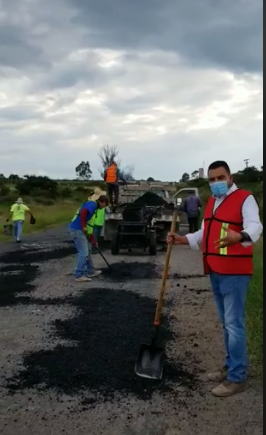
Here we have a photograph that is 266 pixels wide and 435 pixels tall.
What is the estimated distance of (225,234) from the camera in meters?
4.97

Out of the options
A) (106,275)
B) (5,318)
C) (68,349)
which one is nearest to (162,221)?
(106,275)

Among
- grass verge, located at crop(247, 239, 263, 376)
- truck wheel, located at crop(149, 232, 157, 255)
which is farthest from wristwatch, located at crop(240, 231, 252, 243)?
truck wheel, located at crop(149, 232, 157, 255)

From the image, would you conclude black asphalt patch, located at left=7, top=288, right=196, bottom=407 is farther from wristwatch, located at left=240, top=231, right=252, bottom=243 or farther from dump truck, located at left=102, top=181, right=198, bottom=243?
dump truck, located at left=102, top=181, right=198, bottom=243

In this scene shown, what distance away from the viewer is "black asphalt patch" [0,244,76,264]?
1492 cm

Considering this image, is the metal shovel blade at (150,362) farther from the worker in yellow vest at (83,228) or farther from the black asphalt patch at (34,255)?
the black asphalt patch at (34,255)

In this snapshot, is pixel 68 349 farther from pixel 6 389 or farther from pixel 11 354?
pixel 6 389

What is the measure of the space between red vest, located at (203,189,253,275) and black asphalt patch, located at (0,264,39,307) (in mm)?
4809

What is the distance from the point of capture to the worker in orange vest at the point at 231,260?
5.01 metres

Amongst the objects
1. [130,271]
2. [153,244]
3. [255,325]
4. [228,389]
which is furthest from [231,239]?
[153,244]

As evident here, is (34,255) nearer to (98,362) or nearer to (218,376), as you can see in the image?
(98,362)

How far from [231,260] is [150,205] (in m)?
13.2

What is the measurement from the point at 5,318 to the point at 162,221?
9.77 m

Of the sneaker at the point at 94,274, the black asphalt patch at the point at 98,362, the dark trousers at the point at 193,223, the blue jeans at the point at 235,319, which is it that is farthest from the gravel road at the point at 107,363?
the dark trousers at the point at 193,223

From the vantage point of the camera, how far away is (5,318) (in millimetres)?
8156
